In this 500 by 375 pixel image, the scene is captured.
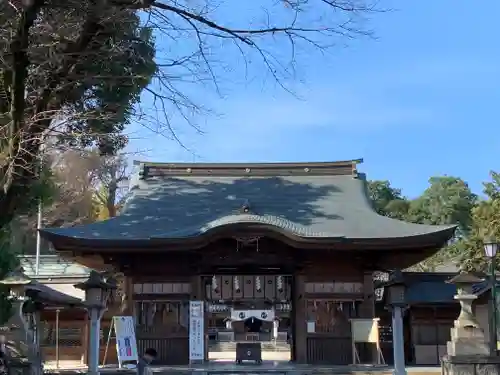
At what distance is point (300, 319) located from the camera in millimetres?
16312

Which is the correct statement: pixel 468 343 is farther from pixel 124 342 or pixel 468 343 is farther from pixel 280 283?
pixel 124 342

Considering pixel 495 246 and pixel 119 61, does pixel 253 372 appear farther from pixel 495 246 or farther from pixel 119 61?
pixel 119 61

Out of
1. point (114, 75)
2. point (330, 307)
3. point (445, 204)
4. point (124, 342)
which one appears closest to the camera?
point (114, 75)

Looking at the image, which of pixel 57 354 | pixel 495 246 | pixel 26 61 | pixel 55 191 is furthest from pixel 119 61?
pixel 57 354

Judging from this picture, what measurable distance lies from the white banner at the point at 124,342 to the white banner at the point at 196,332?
308cm

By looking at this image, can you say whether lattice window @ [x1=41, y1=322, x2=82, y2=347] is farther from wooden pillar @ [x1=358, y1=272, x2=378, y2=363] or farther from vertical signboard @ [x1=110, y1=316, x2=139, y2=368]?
wooden pillar @ [x1=358, y1=272, x2=378, y2=363]

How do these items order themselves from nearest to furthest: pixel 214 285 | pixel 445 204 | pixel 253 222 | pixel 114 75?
pixel 114 75 < pixel 253 222 < pixel 214 285 < pixel 445 204

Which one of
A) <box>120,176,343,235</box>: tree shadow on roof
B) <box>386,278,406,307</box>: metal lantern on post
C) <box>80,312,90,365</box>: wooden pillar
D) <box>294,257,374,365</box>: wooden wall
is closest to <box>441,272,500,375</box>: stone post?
<box>386,278,406,307</box>: metal lantern on post

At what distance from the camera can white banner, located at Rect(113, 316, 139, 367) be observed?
11.8 meters

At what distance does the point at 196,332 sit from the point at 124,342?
3.61 meters

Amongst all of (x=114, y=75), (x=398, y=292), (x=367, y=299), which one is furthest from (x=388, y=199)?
(x=114, y=75)

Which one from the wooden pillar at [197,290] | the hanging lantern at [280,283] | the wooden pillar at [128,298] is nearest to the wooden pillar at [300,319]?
the hanging lantern at [280,283]

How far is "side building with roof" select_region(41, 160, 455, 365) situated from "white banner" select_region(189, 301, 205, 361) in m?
0.75

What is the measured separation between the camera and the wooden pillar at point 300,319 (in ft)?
52.5
